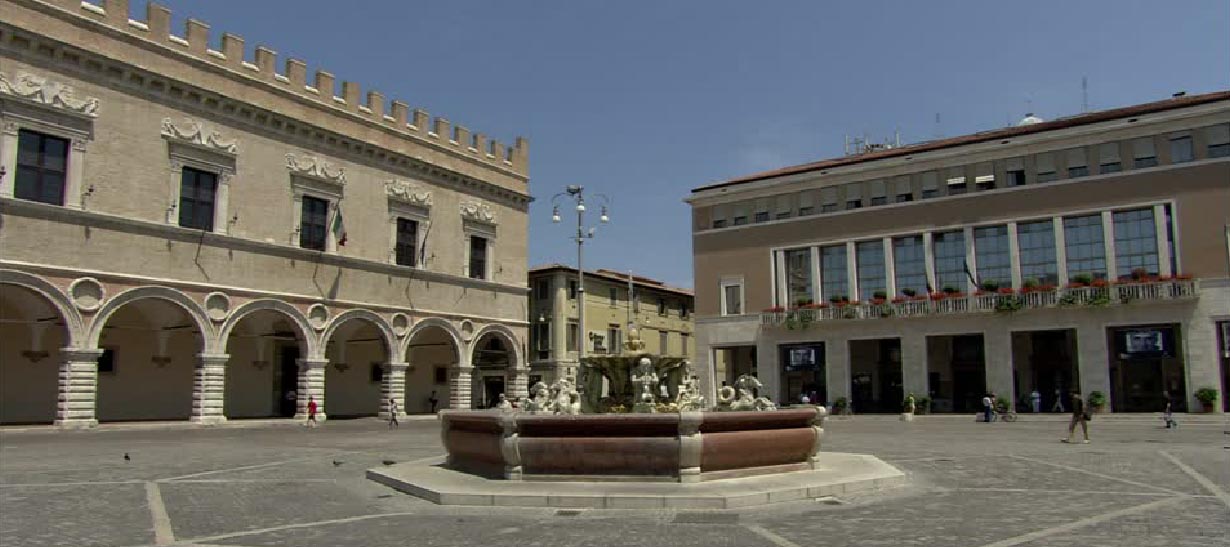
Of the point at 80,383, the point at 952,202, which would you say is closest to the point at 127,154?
the point at 80,383

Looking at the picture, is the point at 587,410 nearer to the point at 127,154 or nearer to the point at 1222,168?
the point at 127,154

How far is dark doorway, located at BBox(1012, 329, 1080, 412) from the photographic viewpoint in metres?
44.8

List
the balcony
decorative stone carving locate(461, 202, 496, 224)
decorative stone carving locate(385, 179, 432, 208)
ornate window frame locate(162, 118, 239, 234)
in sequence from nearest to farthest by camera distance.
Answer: ornate window frame locate(162, 118, 239, 234) < the balcony < decorative stone carving locate(385, 179, 432, 208) < decorative stone carving locate(461, 202, 496, 224)

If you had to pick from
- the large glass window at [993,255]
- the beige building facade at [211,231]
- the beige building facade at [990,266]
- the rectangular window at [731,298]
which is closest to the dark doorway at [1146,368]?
the beige building facade at [990,266]

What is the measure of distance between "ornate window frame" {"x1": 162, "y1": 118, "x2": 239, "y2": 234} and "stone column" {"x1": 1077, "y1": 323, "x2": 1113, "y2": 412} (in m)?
37.9

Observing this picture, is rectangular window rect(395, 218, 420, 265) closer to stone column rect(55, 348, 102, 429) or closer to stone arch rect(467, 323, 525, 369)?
stone arch rect(467, 323, 525, 369)

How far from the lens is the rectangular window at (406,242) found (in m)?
42.9

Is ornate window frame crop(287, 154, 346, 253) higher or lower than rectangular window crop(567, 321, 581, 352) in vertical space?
higher

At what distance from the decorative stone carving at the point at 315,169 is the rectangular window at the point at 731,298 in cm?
2264

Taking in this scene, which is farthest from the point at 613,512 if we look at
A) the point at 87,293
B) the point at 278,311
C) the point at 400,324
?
the point at 400,324

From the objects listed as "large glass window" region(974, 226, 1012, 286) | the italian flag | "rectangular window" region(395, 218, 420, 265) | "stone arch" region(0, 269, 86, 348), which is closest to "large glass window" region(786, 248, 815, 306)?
"large glass window" region(974, 226, 1012, 286)

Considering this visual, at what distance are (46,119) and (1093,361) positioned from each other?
43298mm

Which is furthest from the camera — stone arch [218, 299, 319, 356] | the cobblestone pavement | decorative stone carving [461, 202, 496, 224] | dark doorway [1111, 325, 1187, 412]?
decorative stone carving [461, 202, 496, 224]

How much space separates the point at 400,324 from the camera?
4231 cm
